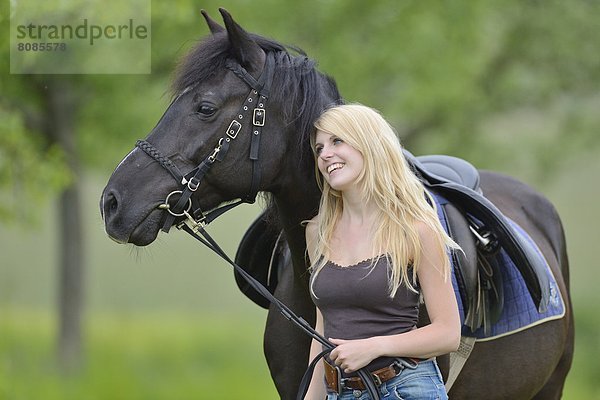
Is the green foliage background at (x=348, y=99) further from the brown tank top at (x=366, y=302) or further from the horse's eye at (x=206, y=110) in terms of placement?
the brown tank top at (x=366, y=302)

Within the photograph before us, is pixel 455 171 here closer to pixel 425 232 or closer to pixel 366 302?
pixel 425 232

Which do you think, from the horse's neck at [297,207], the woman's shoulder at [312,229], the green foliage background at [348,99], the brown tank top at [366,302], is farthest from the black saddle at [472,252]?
the green foliage background at [348,99]

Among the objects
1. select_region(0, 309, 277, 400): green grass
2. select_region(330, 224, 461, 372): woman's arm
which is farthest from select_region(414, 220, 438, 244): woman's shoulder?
select_region(0, 309, 277, 400): green grass

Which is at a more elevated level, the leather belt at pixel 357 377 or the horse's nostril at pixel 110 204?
the horse's nostril at pixel 110 204

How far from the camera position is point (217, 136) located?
10.9 feet

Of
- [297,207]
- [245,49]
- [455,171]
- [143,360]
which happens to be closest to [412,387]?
[297,207]

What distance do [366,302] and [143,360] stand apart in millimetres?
8447

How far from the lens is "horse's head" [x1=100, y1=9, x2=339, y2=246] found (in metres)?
3.23

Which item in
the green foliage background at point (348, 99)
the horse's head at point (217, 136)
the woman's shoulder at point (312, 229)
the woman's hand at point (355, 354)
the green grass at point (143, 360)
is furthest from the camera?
the green grass at point (143, 360)

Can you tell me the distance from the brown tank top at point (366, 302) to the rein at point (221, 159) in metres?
0.13

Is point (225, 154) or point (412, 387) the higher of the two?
point (225, 154)

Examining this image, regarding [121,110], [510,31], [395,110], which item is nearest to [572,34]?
[510,31]

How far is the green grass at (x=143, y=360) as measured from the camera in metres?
9.70

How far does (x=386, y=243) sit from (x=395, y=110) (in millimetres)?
7197
